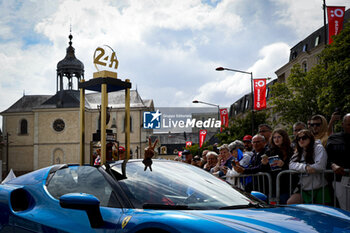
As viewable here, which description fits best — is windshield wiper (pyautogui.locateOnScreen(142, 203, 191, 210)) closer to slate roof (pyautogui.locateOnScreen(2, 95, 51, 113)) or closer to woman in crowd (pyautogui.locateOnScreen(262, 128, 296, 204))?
woman in crowd (pyautogui.locateOnScreen(262, 128, 296, 204))

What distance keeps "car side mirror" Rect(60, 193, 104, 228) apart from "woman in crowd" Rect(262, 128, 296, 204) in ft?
10.8

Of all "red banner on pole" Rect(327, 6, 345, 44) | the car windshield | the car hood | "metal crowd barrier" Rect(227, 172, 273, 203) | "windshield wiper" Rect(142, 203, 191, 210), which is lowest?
"metal crowd barrier" Rect(227, 172, 273, 203)

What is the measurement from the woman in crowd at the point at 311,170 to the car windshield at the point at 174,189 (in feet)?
6.44

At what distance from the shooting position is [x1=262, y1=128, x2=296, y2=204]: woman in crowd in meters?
5.66

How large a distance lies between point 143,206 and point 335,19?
20120mm

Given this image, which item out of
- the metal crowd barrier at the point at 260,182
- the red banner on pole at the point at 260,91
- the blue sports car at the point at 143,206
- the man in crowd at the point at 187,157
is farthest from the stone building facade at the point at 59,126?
the blue sports car at the point at 143,206

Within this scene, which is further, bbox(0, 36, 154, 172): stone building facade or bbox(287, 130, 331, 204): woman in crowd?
bbox(0, 36, 154, 172): stone building facade

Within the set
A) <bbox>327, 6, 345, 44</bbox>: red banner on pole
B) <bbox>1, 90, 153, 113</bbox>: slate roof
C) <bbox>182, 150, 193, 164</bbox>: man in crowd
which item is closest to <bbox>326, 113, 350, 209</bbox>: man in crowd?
<bbox>182, 150, 193, 164</bbox>: man in crowd

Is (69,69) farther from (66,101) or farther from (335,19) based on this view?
(335,19)

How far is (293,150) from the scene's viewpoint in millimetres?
6027

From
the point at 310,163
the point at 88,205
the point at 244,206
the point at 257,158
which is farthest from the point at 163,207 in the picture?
the point at 257,158

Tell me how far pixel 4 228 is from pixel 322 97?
1585 centimetres

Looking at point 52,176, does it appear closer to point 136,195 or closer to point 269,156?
point 136,195

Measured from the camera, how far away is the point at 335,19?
20.2m
